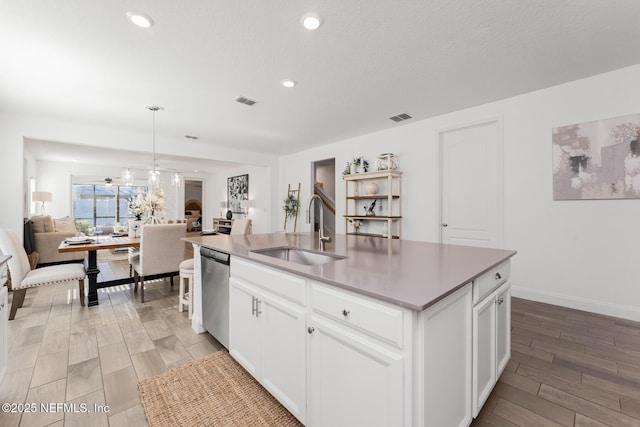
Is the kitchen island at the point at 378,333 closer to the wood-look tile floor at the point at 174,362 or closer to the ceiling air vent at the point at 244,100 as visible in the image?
the wood-look tile floor at the point at 174,362

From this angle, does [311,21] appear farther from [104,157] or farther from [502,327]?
[104,157]

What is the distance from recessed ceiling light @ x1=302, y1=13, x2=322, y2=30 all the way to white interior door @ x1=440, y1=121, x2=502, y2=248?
2756 millimetres

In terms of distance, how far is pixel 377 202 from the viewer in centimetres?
489

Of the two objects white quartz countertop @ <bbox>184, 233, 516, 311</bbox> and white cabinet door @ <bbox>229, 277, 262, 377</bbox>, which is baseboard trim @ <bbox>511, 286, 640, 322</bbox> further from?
white cabinet door @ <bbox>229, 277, 262, 377</bbox>

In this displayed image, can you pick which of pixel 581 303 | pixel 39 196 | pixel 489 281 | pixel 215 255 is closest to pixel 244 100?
pixel 215 255

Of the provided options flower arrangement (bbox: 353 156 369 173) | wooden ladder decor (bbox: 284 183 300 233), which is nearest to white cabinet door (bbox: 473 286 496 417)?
flower arrangement (bbox: 353 156 369 173)

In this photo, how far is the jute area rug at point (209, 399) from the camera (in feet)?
4.86

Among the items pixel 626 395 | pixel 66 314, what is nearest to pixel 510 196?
pixel 626 395

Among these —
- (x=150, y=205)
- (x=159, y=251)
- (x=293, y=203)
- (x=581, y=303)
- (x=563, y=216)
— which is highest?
(x=293, y=203)

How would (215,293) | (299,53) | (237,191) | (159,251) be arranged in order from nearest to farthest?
(215,293) < (299,53) < (159,251) < (237,191)

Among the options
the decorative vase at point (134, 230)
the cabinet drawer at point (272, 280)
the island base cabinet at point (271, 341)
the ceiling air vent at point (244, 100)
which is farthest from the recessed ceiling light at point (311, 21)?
the decorative vase at point (134, 230)

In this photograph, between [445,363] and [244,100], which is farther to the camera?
[244,100]

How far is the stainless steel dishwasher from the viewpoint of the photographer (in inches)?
81.8

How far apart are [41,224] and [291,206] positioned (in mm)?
4898
